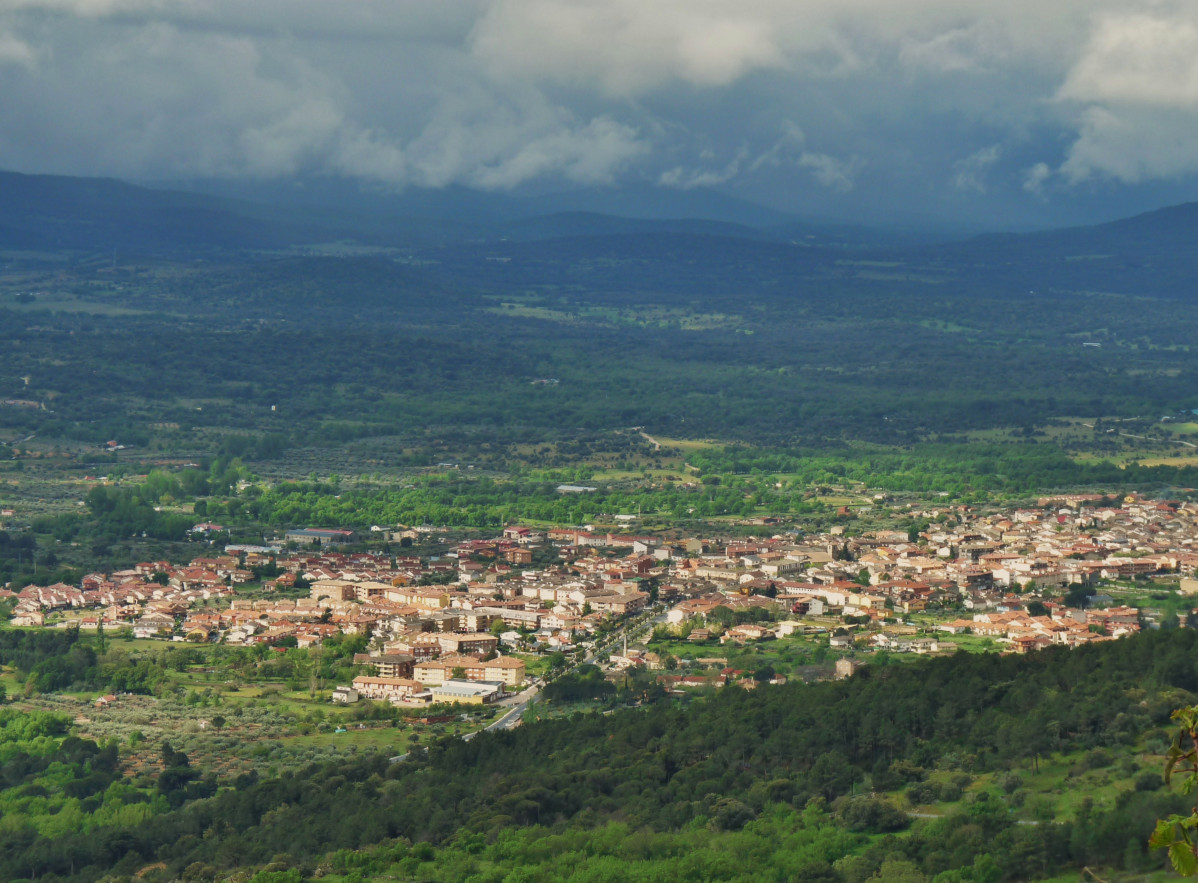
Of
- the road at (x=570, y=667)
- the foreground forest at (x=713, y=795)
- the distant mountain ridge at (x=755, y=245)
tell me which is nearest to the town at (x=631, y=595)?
the road at (x=570, y=667)

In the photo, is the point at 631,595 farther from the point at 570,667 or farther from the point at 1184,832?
the point at 1184,832

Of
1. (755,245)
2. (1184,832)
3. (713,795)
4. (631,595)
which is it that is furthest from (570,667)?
(755,245)

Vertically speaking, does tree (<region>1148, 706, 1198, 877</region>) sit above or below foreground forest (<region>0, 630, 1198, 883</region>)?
above

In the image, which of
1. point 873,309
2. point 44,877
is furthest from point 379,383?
point 44,877

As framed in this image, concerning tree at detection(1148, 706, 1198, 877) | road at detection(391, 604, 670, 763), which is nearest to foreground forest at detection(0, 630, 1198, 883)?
road at detection(391, 604, 670, 763)

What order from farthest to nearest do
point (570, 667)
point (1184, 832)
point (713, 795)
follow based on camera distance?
point (570, 667), point (713, 795), point (1184, 832)

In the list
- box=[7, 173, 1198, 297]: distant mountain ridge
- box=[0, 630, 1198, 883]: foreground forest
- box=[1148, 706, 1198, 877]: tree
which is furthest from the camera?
box=[7, 173, 1198, 297]: distant mountain ridge

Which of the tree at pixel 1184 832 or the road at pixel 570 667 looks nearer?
the tree at pixel 1184 832

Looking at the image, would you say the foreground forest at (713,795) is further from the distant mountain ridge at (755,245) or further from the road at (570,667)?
the distant mountain ridge at (755,245)

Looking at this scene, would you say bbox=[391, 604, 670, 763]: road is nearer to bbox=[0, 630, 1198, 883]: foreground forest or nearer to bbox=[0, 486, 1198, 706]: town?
bbox=[0, 486, 1198, 706]: town
